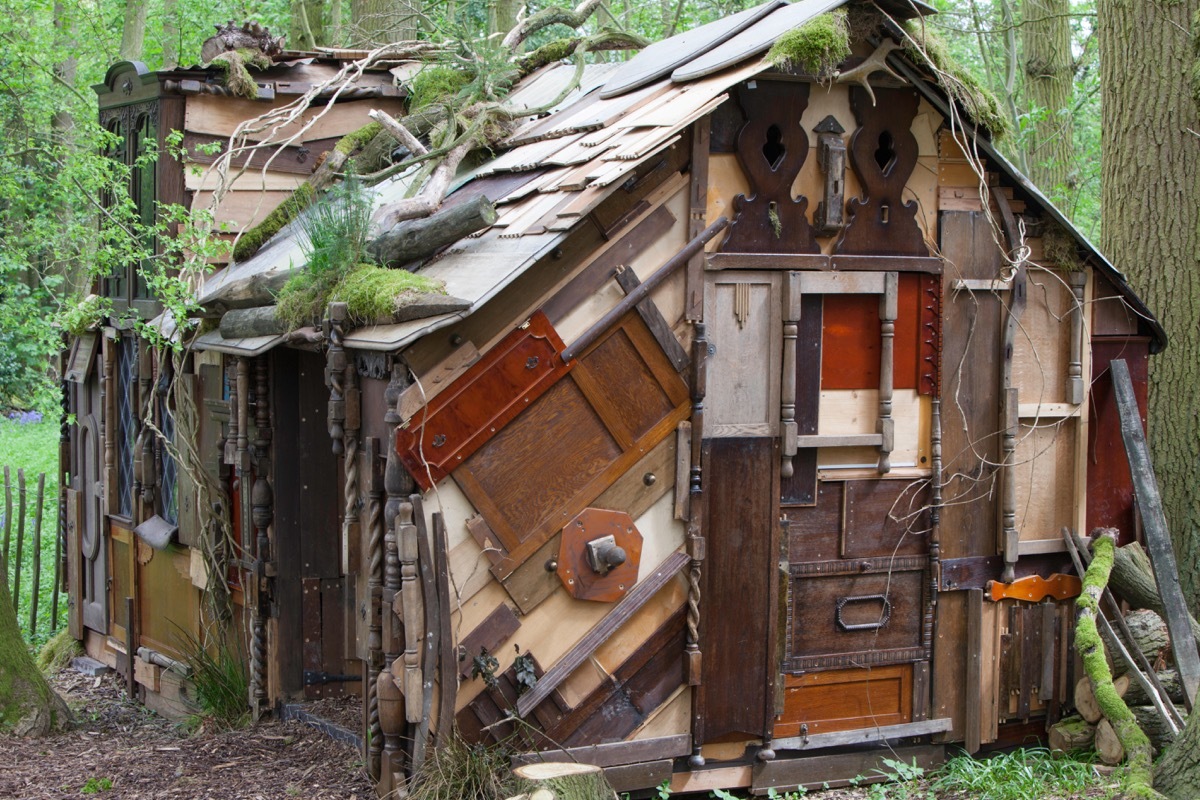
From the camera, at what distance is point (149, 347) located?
32.5 feet

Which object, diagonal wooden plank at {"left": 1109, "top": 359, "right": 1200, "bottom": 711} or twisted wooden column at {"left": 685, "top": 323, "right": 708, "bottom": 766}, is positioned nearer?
twisted wooden column at {"left": 685, "top": 323, "right": 708, "bottom": 766}

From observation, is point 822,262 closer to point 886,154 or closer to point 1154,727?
point 886,154

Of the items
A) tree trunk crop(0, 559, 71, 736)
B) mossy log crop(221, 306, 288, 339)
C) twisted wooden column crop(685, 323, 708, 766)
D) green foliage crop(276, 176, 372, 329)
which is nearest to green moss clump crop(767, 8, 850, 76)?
twisted wooden column crop(685, 323, 708, 766)

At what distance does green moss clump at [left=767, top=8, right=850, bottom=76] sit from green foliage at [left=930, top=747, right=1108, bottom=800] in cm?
403

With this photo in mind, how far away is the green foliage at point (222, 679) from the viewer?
8.94 metres

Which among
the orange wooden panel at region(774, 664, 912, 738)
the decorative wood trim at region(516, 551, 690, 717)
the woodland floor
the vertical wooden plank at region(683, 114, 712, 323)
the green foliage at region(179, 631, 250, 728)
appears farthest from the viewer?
the green foliage at region(179, 631, 250, 728)

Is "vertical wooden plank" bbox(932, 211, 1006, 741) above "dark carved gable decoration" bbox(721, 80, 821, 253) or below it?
below

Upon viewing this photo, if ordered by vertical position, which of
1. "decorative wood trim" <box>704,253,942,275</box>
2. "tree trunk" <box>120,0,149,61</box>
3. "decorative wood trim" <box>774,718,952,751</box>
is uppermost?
"tree trunk" <box>120,0,149,61</box>

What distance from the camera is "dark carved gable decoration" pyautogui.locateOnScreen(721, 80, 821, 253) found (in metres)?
7.06

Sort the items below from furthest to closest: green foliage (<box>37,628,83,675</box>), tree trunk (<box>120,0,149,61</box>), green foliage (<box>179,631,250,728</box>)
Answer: tree trunk (<box>120,0,149,61</box>) → green foliage (<box>37,628,83,675</box>) → green foliage (<box>179,631,250,728</box>)

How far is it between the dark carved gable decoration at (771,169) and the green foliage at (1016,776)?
10.3 feet

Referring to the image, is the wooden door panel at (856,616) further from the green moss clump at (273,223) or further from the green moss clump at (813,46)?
the green moss clump at (273,223)

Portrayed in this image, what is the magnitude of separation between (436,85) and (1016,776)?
630cm

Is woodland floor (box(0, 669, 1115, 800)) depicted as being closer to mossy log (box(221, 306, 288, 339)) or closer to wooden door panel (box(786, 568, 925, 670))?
wooden door panel (box(786, 568, 925, 670))
